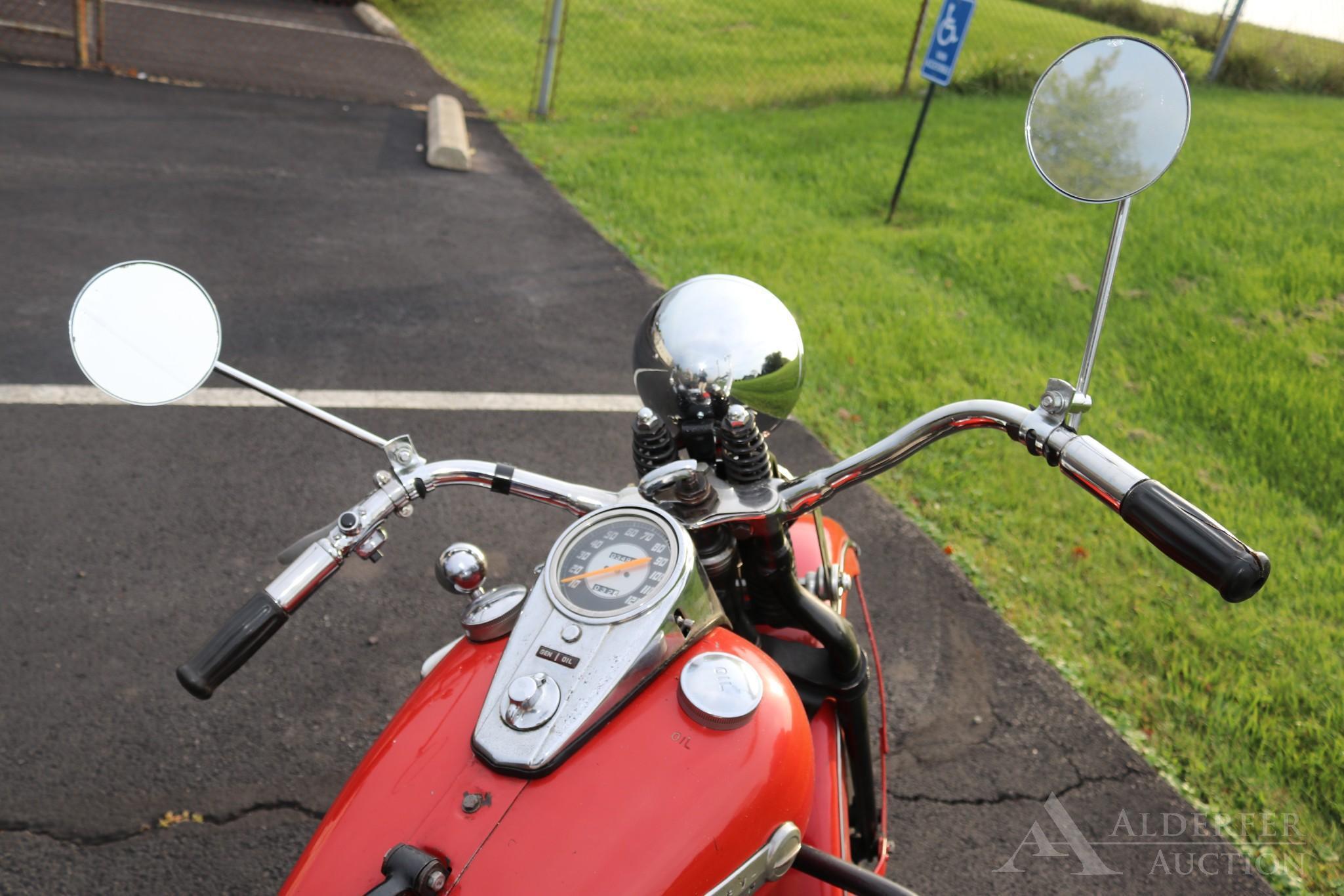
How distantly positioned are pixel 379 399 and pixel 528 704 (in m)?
3.53

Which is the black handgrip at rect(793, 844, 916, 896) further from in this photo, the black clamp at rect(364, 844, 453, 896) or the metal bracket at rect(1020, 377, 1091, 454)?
the metal bracket at rect(1020, 377, 1091, 454)

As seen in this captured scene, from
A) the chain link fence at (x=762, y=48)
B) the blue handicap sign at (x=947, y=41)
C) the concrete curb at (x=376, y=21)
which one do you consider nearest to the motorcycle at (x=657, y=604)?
the blue handicap sign at (x=947, y=41)

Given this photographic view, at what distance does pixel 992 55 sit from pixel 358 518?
1177cm

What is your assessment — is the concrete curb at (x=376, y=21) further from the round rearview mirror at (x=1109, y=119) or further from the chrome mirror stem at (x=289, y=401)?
the round rearview mirror at (x=1109, y=119)

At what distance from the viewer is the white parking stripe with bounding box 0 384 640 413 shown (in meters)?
4.21

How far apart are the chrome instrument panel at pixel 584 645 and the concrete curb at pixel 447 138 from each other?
22.5ft

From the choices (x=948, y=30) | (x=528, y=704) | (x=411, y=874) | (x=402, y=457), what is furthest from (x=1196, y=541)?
(x=948, y=30)

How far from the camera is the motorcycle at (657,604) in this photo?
1271mm

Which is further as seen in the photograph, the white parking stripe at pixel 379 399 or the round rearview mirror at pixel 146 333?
the white parking stripe at pixel 379 399

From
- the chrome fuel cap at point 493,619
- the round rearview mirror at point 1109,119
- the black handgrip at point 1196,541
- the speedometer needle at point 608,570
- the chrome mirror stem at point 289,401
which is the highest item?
the round rearview mirror at point 1109,119

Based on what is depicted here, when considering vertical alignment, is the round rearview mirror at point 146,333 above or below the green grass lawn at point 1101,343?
above

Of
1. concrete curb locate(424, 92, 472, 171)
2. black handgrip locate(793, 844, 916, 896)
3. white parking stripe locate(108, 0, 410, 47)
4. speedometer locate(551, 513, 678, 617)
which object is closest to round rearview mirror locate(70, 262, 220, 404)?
speedometer locate(551, 513, 678, 617)

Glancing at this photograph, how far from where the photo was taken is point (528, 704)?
130 cm

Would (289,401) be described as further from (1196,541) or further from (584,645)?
(1196,541)
